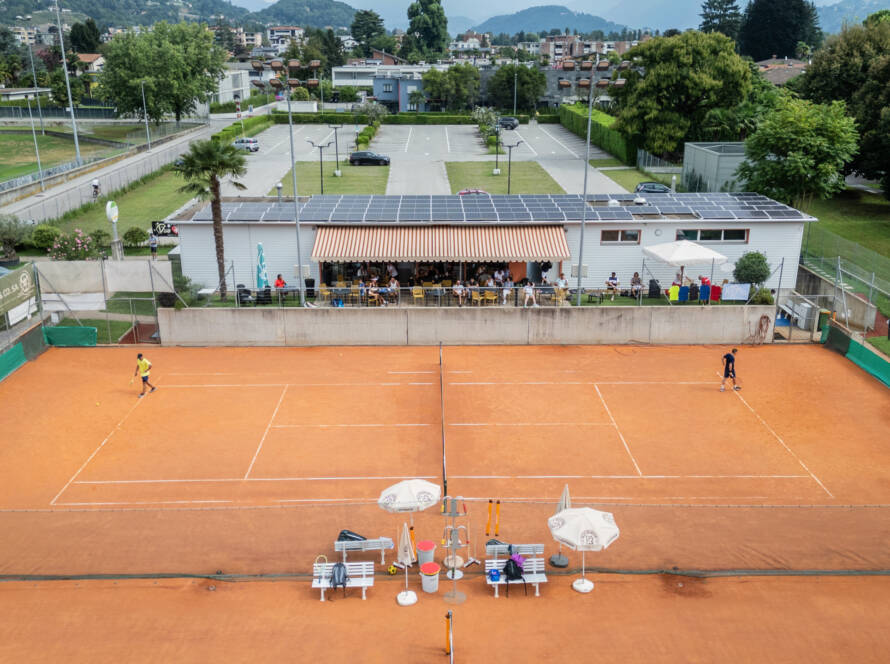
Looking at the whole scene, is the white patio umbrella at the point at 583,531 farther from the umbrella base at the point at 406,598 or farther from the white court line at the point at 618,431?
the white court line at the point at 618,431

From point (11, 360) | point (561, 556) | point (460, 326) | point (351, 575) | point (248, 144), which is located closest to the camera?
point (351, 575)

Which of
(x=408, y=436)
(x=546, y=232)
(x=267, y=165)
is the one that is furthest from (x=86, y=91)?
(x=408, y=436)

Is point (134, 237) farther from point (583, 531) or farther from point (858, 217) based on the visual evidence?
point (858, 217)

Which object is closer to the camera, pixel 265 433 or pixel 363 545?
pixel 363 545

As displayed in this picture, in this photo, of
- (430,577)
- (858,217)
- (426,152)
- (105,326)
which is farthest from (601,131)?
(430,577)

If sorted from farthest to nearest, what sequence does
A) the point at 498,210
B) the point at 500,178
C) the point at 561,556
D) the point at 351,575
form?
the point at 500,178, the point at 498,210, the point at 561,556, the point at 351,575

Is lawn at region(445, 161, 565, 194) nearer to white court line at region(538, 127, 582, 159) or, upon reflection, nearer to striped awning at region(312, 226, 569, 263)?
white court line at region(538, 127, 582, 159)
